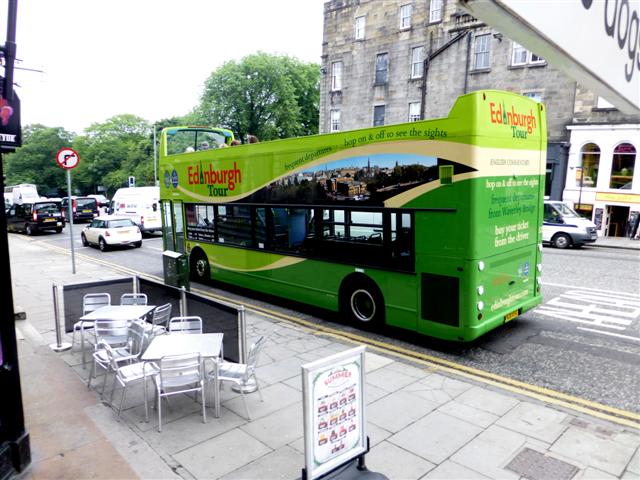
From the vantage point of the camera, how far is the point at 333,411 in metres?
3.79

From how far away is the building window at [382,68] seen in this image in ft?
107

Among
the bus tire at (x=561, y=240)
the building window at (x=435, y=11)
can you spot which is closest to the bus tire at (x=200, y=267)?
the bus tire at (x=561, y=240)

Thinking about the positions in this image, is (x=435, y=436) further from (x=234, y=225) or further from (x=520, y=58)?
(x=520, y=58)

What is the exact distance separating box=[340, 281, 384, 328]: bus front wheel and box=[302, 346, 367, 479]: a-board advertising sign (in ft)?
13.7

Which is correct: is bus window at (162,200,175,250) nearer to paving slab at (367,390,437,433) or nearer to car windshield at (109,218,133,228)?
car windshield at (109,218,133,228)

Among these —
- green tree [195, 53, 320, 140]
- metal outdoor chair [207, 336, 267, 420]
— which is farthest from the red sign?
green tree [195, 53, 320, 140]

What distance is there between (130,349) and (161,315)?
773mm

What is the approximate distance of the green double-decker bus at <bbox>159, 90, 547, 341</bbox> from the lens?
6758mm

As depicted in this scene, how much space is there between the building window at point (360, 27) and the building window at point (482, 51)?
354 inches

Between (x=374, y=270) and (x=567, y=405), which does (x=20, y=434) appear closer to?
(x=374, y=270)

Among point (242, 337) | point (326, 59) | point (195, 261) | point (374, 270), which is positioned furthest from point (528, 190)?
point (326, 59)

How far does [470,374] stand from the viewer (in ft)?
21.7

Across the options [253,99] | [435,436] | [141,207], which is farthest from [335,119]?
[435,436]

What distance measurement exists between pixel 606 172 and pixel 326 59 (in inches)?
855
